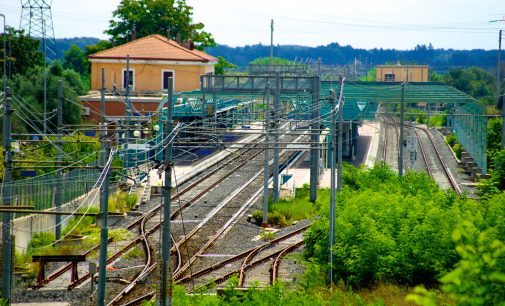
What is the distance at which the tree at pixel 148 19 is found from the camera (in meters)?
74.2

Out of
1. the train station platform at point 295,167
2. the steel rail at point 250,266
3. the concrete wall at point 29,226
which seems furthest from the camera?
the train station platform at point 295,167

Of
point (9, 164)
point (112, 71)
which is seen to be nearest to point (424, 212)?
point (9, 164)

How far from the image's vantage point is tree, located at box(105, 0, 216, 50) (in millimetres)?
74188

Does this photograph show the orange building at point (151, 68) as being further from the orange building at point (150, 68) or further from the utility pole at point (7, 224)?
the utility pole at point (7, 224)

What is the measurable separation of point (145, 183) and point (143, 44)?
2696 centimetres

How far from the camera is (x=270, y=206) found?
30.4 m

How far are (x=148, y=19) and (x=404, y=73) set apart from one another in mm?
45822

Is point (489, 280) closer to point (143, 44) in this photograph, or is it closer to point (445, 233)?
point (445, 233)

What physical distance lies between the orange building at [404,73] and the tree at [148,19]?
123 feet

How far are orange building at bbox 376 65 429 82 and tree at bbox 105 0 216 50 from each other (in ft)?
123

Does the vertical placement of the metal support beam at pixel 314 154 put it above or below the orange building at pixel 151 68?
below

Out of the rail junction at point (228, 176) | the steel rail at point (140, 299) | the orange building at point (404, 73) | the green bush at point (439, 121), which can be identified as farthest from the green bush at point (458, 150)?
the orange building at point (404, 73)

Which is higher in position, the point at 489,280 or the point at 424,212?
the point at 489,280

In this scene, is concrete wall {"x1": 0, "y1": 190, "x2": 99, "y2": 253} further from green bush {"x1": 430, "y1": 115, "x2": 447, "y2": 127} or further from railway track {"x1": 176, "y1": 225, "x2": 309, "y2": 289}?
green bush {"x1": 430, "y1": 115, "x2": 447, "y2": 127}
